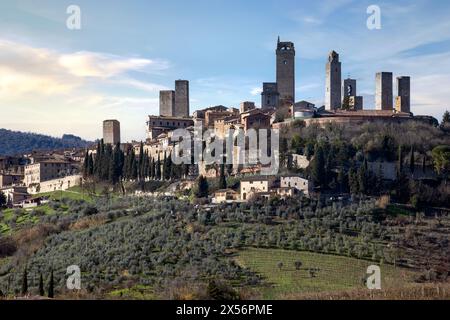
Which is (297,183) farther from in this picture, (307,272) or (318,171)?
(307,272)

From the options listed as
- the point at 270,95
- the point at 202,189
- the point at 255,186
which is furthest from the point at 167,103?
the point at 255,186

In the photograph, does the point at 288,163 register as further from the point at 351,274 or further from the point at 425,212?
the point at 351,274

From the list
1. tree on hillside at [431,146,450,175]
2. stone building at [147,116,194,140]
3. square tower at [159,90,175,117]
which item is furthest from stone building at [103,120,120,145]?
tree on hillside at [431,146,450,175]

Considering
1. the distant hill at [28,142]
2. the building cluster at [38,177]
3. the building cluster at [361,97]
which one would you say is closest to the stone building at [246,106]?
the building cluster at [361,97]

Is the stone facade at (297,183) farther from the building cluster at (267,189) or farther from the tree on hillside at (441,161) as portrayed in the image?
the tree on hillside at (441,161)

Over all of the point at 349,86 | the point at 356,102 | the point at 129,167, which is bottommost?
the point at 129,167

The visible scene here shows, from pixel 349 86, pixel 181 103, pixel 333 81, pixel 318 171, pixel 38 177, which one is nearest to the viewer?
pixel 318 171
